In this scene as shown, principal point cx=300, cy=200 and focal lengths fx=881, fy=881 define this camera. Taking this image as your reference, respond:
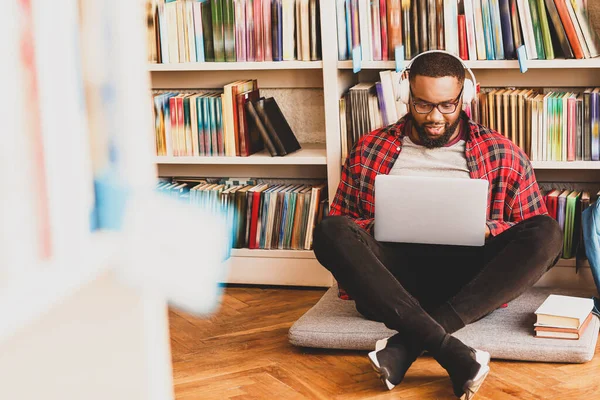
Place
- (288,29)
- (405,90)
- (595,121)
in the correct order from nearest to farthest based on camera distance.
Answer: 1. (405,90)
2. (595,121)
3. (288,29)

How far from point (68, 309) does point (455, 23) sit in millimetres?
2232

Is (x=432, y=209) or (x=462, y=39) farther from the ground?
(x=462, y=39)

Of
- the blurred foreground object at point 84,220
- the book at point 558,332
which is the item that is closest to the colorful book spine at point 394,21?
the book at point 558,332

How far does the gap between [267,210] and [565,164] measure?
992 millimetres

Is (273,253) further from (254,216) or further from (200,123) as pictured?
(200,123)

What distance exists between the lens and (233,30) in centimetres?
295

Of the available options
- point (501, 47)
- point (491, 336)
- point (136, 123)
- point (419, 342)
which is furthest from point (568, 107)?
point (136, 123)

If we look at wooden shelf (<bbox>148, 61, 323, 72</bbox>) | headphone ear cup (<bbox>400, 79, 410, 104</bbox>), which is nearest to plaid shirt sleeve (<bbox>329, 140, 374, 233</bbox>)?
headphone ear cup (<bbox>400, 79, 410, 104</bbox>)

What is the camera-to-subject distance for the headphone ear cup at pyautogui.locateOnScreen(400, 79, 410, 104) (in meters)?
2.54

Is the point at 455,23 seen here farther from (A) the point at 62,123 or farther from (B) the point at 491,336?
(A) the point at 62,123

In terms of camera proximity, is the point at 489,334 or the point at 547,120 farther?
the point at 547,120

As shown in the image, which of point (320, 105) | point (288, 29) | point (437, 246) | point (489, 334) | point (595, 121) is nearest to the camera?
point (489, 334)

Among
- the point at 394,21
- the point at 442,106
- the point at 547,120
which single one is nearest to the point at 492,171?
the point at 442,106

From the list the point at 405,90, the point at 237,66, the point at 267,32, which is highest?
the point at 267,32
